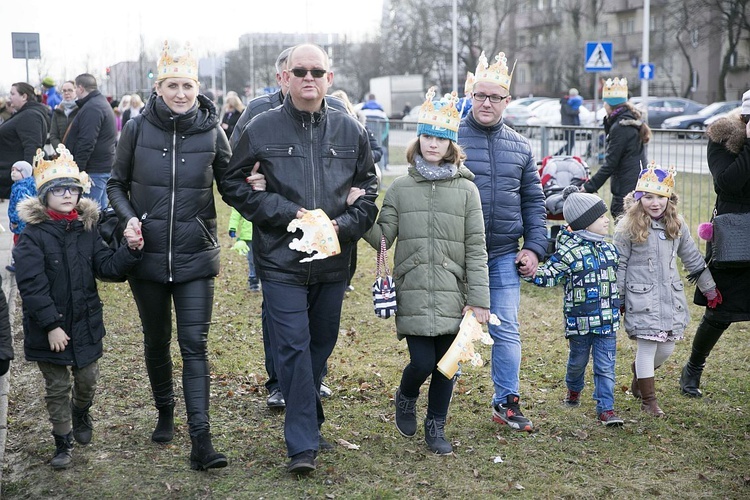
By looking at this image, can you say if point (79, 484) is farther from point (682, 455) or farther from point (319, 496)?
point (682, 455)

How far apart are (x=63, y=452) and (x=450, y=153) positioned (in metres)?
2.88

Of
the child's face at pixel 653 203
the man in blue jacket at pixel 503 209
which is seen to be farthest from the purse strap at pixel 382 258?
the child's face at pixel 653 203

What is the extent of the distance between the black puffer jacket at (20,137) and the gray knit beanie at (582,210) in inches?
301

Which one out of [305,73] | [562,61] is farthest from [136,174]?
[562,61]

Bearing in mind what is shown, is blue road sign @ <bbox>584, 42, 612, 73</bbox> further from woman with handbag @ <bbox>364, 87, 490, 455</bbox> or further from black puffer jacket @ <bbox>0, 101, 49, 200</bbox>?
woman with handbag @ <bbox>364, 87, 490, 455</bbox>

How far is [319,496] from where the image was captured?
4.94 metres

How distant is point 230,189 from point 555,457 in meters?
2.49

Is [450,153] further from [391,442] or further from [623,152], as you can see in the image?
[623,152]

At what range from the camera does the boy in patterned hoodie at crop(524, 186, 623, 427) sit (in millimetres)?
6086

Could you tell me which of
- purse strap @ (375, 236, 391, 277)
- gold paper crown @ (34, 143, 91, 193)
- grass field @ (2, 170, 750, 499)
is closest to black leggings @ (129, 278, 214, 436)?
grass field @ (2, 170, 750, 499)

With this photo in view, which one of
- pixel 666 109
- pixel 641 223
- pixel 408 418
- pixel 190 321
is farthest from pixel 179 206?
pixel 666 109

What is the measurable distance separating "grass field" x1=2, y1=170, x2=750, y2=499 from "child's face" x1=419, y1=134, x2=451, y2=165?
178 centimetres

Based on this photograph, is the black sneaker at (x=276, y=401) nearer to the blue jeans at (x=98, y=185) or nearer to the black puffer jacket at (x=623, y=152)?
the black puffer jacket at (x=623, y=152)

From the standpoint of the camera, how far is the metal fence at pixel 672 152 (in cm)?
1181
